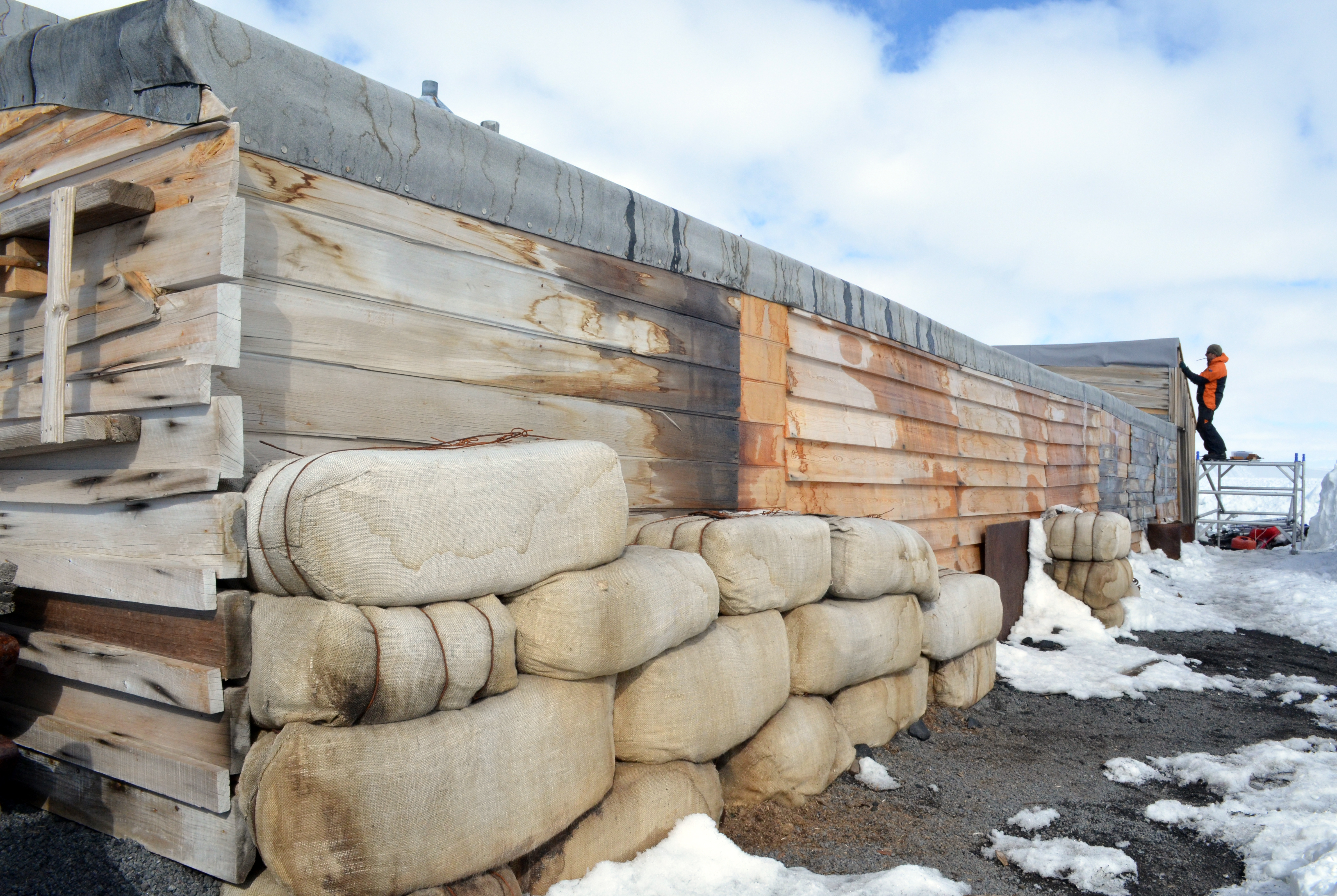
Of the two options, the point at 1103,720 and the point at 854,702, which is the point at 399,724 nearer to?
the point at 854,702

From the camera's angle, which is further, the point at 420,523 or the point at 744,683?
the point at 744,683

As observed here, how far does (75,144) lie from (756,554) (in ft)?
7.78

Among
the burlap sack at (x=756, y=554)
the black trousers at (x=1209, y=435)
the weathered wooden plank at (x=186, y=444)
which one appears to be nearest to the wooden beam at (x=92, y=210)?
the weathered wooden plank at (x=186, y=444)

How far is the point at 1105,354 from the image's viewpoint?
50.4 ft

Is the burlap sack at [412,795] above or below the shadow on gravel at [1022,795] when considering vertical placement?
above

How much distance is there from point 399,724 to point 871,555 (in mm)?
2243

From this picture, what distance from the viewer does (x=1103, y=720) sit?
4.73 m

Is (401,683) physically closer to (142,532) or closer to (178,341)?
(142,532)

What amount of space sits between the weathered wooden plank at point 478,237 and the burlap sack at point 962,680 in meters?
2.12

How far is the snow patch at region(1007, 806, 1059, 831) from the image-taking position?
10.5 feet

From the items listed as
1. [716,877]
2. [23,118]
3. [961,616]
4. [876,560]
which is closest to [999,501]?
[961,616]

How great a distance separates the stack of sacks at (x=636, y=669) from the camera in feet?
7.52

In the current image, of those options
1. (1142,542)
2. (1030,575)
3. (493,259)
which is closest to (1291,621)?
(1030,575)

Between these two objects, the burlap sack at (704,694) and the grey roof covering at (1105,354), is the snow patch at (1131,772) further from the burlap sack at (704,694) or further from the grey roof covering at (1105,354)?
the grey roof covering at (1105,354)
